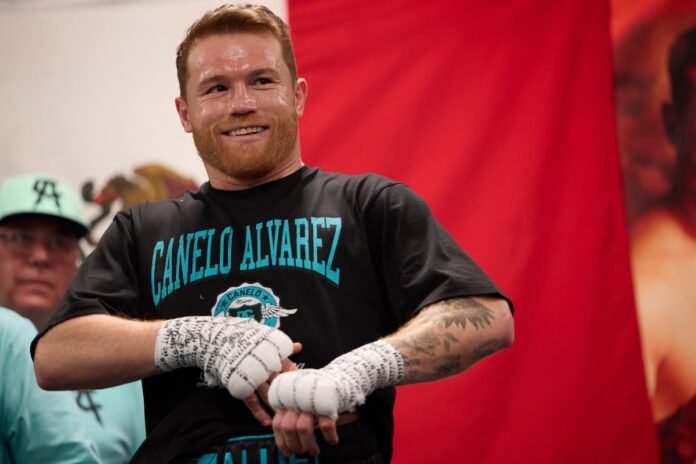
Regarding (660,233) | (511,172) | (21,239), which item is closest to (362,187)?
(511,172)

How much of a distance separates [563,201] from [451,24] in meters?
0.63

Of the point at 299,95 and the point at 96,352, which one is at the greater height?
the point at 299,95

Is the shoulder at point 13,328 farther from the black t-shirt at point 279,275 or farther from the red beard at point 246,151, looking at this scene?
the red beard at point 246,151

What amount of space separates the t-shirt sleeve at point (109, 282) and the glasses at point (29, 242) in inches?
44.6

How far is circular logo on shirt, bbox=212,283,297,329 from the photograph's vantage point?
124 cm

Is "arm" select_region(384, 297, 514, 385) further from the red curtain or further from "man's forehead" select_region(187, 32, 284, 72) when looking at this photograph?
the red curtain

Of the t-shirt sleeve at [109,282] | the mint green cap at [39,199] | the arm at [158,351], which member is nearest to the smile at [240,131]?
the t-shirt sleeve at [109,282]

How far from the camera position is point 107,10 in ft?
8.51

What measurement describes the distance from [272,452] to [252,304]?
229mm

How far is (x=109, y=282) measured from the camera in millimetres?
1319

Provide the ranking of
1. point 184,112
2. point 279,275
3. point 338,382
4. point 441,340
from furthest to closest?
point 184,112
point 279,275
point 441,340
point 338,382

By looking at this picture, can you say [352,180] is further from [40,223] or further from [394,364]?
[40,223]

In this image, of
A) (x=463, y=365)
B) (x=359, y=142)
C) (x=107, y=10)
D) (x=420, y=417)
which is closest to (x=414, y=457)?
(x=420, y=417)

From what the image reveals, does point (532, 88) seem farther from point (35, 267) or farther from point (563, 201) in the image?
point (35, 267)
